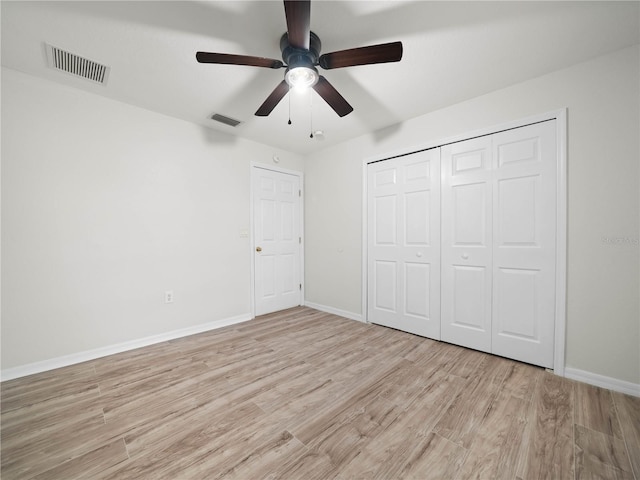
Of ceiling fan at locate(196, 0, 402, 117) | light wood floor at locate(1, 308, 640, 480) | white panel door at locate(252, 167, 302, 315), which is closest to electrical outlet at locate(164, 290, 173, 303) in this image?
light wood floor at locate(1, 308, 640, 480)

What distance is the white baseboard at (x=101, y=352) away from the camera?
7.01 feet

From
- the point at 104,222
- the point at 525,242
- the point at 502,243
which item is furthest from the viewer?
the point at 104,222

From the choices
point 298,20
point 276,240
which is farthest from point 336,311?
point 298,20

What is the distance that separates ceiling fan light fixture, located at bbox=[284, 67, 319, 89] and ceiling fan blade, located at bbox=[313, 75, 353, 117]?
6cm

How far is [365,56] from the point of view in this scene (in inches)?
62.8

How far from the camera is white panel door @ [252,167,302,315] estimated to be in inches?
149

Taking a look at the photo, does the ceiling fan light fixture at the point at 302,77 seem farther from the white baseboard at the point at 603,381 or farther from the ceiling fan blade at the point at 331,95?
the white baseboard at the point at 603,381

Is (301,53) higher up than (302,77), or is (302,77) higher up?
(301,53)

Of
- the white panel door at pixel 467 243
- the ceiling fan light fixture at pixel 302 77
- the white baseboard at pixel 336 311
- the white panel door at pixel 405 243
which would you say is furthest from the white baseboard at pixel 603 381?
the ceiling fan light fixture at pixel 302 77

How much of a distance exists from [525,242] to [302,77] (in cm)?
242

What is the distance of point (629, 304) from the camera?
1.88m

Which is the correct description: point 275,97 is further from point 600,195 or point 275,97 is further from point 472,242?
point 600,195

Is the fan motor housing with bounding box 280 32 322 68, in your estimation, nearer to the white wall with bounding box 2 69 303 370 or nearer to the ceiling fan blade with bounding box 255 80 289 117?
the ceiling fan blade with bounding box 255 80 289 117

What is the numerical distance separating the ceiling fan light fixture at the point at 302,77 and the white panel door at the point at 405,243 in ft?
5.62
